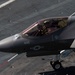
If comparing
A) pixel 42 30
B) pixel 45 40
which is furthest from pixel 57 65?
pixel 42 30

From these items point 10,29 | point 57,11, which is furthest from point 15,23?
point 57,11

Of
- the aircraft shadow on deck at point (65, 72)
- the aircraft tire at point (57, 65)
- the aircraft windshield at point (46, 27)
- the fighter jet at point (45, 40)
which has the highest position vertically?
the aircraft windshield at point (46, 27)

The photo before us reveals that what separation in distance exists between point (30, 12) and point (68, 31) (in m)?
11.8

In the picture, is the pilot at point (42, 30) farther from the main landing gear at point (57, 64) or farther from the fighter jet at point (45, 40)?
the main landing gear at point (57, 64)

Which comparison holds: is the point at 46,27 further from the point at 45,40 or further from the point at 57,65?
the point at 57,65

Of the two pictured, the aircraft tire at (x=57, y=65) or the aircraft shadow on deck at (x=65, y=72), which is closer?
the aircraft shadow on deck at (x=65, y=72)

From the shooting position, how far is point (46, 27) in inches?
782

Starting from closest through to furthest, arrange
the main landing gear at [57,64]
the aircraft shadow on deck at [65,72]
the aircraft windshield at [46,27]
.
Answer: the aircraft windshield at [46,27] < the aircraft shadow on deck at [65,72] < the main landing gear at [57,64]

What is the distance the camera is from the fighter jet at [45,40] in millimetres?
19625

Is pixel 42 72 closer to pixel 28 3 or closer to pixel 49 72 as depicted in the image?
pixel 49 72

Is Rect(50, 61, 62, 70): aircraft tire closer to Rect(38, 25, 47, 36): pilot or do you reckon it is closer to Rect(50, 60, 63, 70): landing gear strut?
Rect(50, 60, 63, 70): landing gear strut

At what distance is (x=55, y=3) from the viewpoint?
32.4 metres

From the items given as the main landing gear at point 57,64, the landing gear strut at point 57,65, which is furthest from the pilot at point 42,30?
the landing gear strut at point 57,65

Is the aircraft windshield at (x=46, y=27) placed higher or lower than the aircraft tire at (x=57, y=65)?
higher
